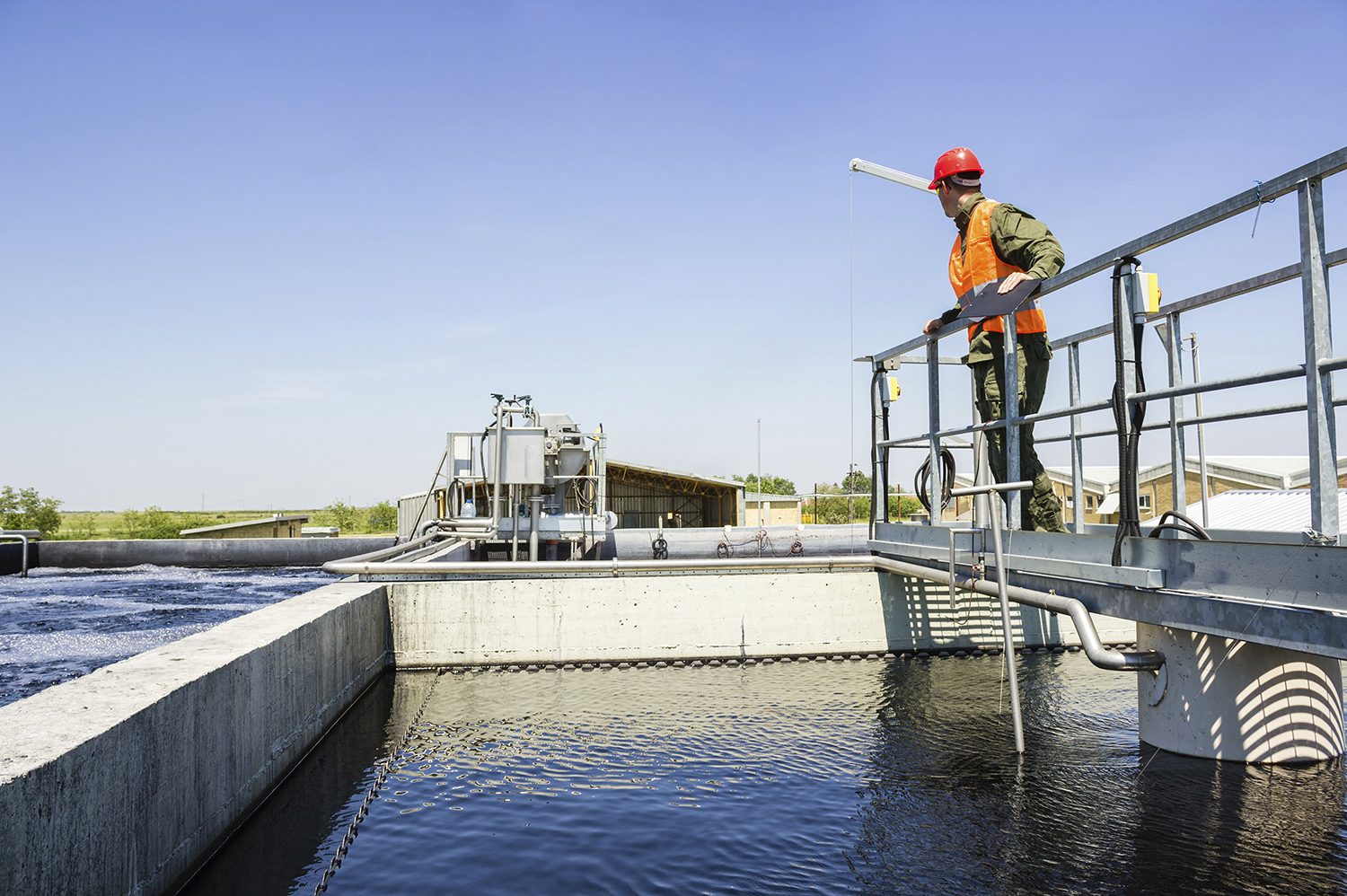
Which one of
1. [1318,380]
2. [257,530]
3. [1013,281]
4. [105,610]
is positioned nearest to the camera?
[1318,380]

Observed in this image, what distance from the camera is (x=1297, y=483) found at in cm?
1527

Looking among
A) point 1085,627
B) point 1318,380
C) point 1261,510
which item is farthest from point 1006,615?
point 1261,510

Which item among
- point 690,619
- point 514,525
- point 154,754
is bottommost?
point 690,619

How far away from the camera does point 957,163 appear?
701cm

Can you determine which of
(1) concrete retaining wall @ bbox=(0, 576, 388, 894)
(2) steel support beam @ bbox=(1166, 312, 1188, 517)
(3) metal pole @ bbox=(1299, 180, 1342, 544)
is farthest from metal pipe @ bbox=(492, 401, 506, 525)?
(3) metal pole @ bbox=(1299, 180, 1342, 544)

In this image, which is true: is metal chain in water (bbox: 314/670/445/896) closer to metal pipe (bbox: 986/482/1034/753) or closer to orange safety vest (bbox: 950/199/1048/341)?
metal pipe (bbox: 986/482/1034/753)

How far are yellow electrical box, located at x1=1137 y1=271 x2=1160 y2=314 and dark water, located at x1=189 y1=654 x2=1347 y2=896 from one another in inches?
120

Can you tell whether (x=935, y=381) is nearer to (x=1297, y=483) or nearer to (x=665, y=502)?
(x=1297, y=483)

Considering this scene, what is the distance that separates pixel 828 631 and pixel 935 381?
3.33 m

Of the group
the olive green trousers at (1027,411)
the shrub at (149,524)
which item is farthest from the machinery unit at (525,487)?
the shrub at (149,524)

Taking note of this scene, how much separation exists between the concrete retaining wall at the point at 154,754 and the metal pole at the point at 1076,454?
18.4ft

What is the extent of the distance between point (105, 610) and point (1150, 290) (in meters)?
18.1

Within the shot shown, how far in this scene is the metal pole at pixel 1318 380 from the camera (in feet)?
12.3

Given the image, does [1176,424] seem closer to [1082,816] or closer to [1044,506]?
[1044,506]
